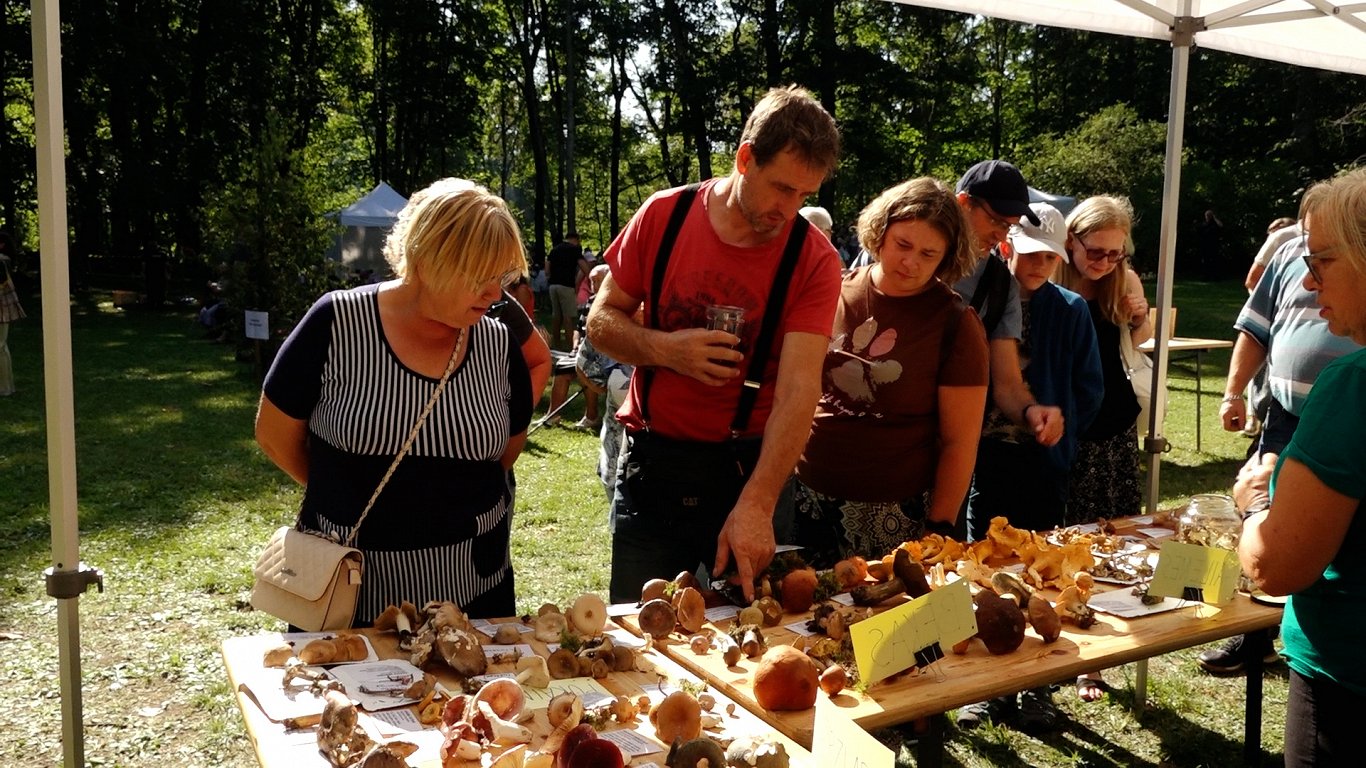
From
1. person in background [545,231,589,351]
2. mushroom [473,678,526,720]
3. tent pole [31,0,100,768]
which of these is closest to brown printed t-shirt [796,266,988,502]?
mushroom [473,678,526,720]

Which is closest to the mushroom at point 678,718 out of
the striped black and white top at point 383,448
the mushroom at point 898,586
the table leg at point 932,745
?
the table leg at point 932,745

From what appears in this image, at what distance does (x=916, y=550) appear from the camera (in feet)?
7.89

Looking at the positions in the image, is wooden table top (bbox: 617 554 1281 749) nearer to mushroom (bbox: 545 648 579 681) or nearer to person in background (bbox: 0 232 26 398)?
mushroom (bbox: 545 648 579 681)

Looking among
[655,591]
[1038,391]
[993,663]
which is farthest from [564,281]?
[993,663]

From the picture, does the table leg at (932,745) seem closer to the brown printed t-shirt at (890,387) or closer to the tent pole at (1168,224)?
the brown printed t-shirt at (890,387)

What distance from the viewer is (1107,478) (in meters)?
4.08

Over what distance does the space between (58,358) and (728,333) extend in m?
1.36

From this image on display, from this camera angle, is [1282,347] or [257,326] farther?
[257,326]

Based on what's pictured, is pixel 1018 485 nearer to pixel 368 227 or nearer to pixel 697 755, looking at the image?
pixel 697 755

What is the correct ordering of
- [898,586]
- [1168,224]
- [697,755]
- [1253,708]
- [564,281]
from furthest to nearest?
[564,281]
[1168,224]
[1253,708]
[898,586]
[697,755]

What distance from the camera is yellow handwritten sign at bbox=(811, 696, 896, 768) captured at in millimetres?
1332

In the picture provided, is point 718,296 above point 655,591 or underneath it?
above

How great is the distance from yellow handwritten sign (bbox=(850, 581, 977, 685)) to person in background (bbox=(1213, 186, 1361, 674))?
1.19 metres

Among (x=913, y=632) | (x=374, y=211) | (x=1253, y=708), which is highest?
(x=374, y=211)
